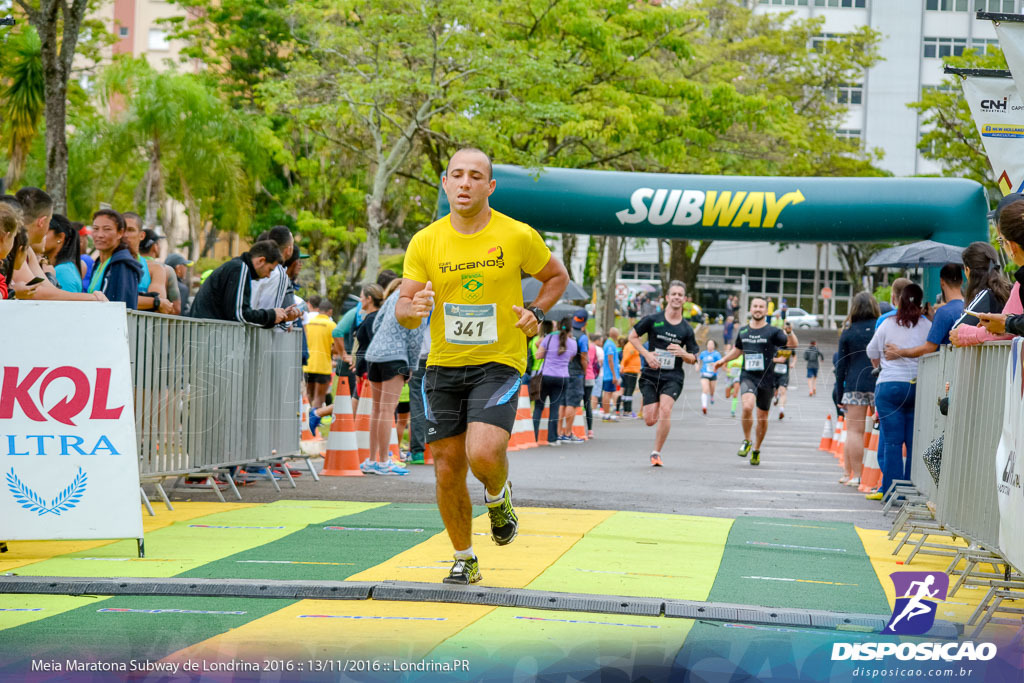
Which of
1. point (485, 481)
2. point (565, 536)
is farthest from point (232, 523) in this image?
point (485, 481)

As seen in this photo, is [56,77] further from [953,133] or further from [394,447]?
[953,133]

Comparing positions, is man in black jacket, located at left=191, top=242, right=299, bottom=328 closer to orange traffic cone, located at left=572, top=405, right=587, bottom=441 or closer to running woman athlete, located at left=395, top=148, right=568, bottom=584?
running woman athlete, located at left=395, top=148, right=568, bottom=584

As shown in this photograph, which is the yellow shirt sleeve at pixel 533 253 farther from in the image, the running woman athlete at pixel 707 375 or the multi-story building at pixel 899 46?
the running woman athlete at pixel 707 375

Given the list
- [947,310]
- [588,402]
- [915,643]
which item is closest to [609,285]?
[588,402]

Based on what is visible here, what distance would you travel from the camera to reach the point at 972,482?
6664 mm

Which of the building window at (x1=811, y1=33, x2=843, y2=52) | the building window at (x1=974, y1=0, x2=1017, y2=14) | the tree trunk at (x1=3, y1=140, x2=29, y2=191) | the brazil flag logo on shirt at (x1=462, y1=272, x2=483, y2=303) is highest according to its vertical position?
the building window at (x1=811, y1=33, x2=843, y2=52)

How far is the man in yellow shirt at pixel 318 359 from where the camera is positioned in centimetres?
1578

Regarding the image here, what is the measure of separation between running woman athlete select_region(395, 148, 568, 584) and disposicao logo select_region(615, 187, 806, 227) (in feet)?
21.5

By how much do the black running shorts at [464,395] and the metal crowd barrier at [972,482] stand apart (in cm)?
229

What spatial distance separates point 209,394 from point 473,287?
4.16 meters

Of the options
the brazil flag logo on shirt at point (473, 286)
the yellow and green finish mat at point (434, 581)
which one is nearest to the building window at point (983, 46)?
the yellow and green finish mat at point (434, 581)

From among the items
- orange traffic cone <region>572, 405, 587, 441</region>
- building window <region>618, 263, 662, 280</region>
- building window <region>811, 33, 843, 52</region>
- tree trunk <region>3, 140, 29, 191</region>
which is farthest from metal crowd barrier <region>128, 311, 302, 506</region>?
building window <region>618, 263, 662, 280</region>

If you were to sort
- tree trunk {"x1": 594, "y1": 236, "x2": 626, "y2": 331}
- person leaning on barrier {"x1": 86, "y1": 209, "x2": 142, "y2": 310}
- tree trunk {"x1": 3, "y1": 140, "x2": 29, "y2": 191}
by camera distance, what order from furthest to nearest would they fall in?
tree trunk {"x1": 594, "y1": 236, "x2": 626, "y2": 331} < tree trunk {"x1": 3, "y1": 140, "x2": 29, "y2": 191} < person leaning on barrier {"x1": 86, "y1": 209, "x2": 142, "y2": 310}

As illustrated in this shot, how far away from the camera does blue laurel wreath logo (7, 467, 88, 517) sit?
656cm
